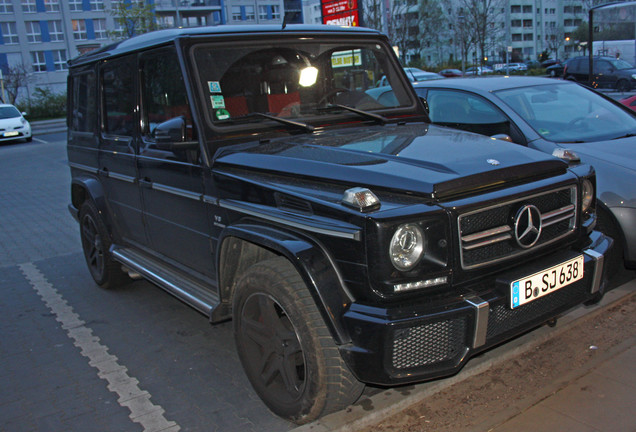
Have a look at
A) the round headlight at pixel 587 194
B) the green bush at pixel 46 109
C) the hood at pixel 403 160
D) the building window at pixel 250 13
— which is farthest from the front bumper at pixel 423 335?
the building window at pixel 250 13

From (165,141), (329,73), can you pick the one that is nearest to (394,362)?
(165,141)

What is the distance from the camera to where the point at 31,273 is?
21.2 feet

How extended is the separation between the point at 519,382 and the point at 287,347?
4.76 ft

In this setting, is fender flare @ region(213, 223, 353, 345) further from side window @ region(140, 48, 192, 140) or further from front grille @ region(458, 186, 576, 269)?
side window @ region(140, 48, 192, 140)

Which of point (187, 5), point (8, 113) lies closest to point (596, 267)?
point (8, 113)

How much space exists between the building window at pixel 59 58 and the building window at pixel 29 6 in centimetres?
462

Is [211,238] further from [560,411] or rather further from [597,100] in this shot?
[597,100]

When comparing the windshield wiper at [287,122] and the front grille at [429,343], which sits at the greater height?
the windshield wiper at [287,122]

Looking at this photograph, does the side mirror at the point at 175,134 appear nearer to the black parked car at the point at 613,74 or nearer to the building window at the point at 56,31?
the black parked car at the point at 613,74

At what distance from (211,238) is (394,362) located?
5.05 ft

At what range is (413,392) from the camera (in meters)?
3.37

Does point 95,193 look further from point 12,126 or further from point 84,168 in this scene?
point 12,126

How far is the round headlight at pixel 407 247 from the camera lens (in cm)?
256

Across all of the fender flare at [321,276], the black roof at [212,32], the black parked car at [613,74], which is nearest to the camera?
the fender flare at [321,276]
